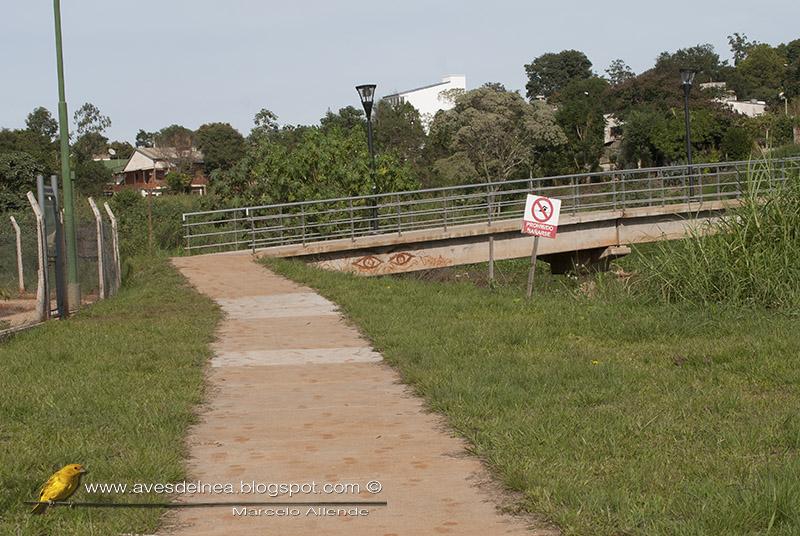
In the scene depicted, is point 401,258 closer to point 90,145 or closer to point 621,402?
point 621,402

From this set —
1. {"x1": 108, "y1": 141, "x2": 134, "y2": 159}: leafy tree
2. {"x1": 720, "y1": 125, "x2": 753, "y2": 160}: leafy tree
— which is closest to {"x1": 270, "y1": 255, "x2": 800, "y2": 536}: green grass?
{"x1": 720, "y1": 125, "x2": 753, "y2": 160}: leafy tree

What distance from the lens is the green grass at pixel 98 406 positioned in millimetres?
5699

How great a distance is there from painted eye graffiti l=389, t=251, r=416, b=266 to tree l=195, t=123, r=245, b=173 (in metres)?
70.6

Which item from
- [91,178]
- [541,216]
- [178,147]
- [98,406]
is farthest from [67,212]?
[178,147]

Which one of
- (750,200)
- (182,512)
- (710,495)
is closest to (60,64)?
(750,200)

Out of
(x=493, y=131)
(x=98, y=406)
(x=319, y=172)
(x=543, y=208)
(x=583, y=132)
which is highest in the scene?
(x=583, y=132)

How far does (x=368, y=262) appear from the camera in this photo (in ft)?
89.1

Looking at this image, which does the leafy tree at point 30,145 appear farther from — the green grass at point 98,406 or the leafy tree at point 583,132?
the green grass at point 98,406

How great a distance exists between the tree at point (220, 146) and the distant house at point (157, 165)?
2101mm

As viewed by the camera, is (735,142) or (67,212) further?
(735,142)

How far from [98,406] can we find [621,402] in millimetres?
3975

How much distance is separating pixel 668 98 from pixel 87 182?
43.8 m

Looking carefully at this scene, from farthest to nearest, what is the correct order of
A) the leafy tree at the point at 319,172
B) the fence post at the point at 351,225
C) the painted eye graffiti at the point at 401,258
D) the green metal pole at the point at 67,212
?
1. the leafy tree at the point at 319,172
2. the painted eye graffiti at the point at 401,258
3. the fence post at the point at 351,225
4. the green metal pole at the point at 67,212

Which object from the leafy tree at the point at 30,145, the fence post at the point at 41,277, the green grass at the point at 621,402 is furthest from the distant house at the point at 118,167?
the green grass at the point at 621,402
